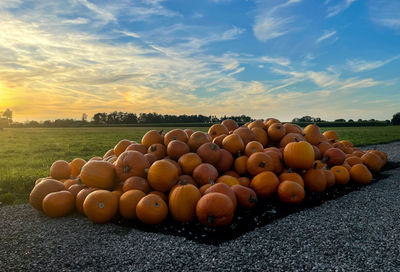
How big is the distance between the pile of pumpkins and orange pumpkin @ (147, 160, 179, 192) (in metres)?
0.02

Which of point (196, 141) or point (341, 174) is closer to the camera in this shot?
point (196, 141)

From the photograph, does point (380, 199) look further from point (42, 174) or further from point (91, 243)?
point (42, 174)

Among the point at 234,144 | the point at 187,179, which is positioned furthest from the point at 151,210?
the point at 234,144

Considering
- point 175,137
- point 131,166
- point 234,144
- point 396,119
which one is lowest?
point 131,166

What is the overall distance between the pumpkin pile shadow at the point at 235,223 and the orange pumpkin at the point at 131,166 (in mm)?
Result: 801

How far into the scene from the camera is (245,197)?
5.60 metres

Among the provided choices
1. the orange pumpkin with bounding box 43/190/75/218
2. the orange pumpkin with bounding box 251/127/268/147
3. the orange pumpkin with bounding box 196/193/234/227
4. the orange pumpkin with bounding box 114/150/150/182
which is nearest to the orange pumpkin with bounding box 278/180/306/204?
the orange pumpkin with bounding box 196/193/234/227

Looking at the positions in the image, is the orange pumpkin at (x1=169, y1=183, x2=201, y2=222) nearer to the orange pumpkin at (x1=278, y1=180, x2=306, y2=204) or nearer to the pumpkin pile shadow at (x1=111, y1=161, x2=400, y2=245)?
the pumpkin pile shadow at (x1=111, y1=161, x2=400, y2=245)

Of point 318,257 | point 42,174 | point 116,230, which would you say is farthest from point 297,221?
point 42,174

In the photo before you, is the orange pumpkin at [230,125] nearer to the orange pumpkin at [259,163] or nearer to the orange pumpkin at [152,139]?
the orange pumpkin at [152,139]

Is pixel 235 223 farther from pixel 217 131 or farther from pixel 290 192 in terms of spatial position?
pixel 217 131

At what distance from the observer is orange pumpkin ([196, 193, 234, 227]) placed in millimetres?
4828

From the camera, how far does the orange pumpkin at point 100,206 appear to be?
5.31m

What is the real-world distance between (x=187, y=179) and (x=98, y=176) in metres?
1.66
